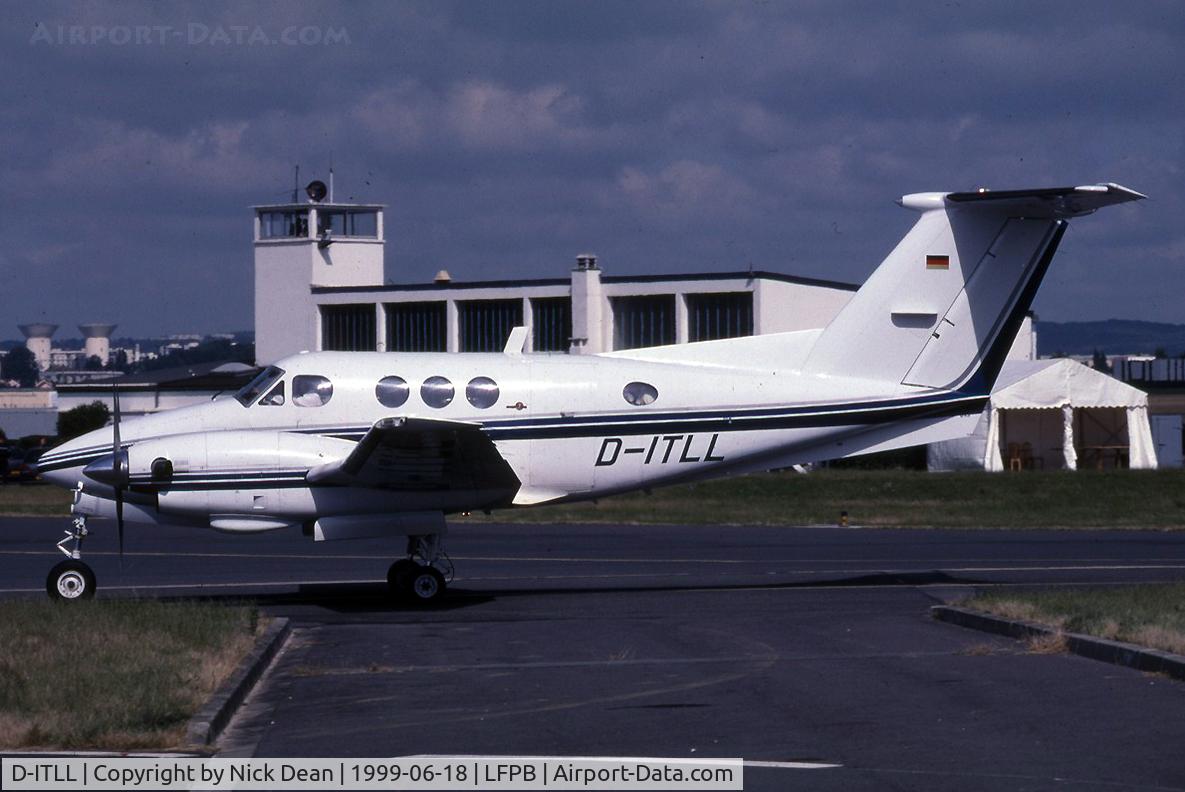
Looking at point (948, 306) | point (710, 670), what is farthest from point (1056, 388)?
point (710, 670)

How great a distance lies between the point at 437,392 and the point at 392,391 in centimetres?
52

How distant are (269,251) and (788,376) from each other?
51.5 metres

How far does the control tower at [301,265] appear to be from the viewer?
2569 inches

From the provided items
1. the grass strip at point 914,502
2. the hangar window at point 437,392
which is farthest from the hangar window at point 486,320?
the hangar window at point 437,392

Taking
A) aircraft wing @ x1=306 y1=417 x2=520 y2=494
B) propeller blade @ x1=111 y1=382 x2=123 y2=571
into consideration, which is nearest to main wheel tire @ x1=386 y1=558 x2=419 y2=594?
aircraft wing @ x1=306 y1=417 x2=520 y2=494

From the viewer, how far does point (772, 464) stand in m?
17.9

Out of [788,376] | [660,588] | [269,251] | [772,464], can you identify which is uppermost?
[269,251]

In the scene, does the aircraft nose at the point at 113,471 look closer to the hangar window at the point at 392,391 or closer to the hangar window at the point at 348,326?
the hangar window at the point at 392,391

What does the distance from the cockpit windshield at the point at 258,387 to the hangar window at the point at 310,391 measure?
0.26 m

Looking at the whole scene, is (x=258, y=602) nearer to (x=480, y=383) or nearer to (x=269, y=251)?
(x=480, y=383)

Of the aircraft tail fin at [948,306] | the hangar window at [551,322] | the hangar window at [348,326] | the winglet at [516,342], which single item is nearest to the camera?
the aircraft tail fin at [948,306]

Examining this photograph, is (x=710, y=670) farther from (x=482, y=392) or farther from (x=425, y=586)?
(x=482, y=392)

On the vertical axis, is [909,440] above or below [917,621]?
above

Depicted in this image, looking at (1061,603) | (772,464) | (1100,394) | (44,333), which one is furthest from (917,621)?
(44,333)
